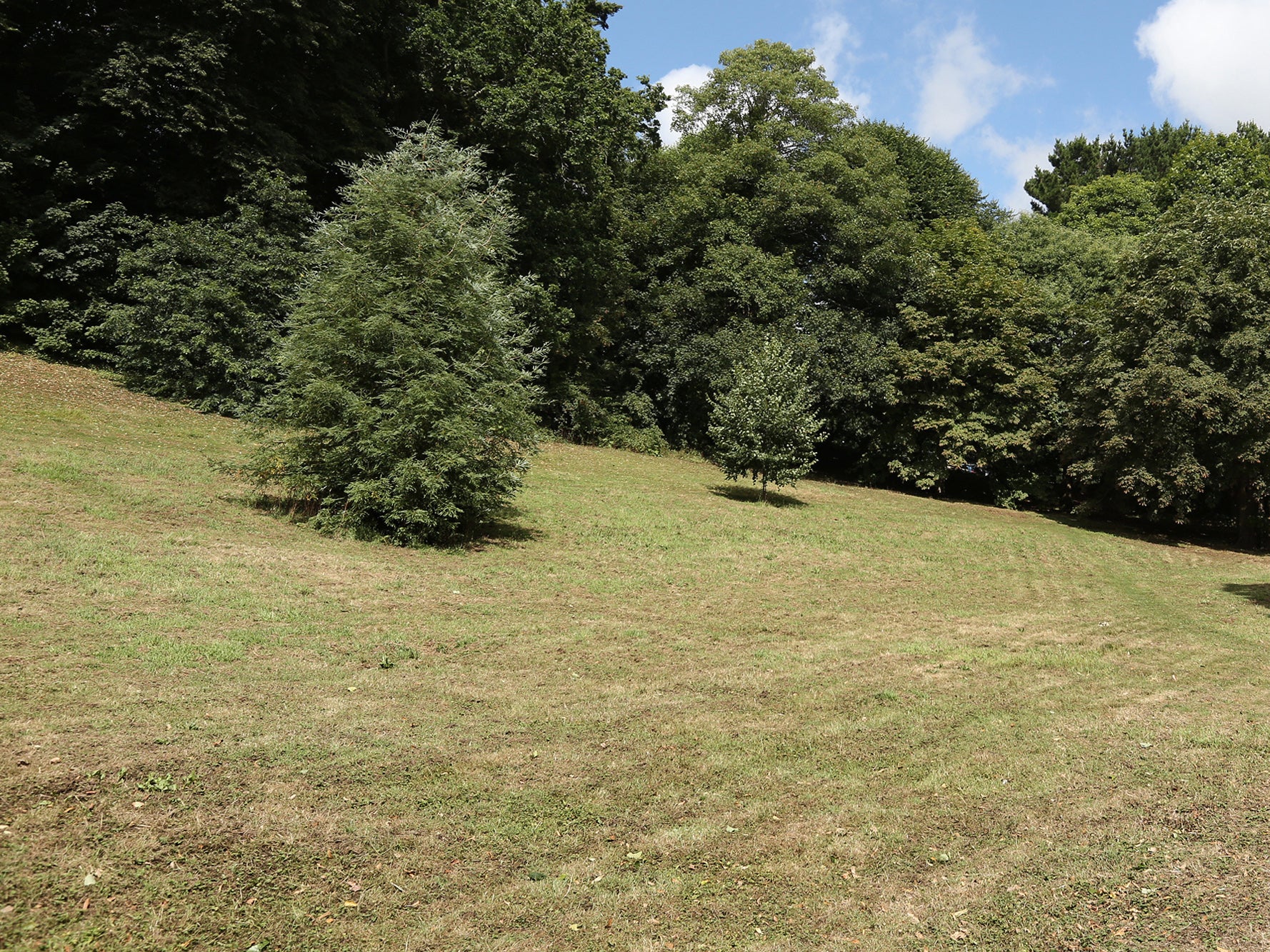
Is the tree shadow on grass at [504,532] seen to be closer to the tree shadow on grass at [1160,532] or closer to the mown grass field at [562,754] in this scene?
the mown grass field at [562,754]

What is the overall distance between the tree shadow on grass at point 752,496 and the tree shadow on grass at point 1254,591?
11.4 m

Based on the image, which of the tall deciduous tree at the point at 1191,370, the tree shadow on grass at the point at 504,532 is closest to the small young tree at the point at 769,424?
the tree shadow on grass at the point at 504,532

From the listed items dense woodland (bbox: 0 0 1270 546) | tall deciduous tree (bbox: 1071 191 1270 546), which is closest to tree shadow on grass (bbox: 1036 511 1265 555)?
dense woodland (bbox: 0 0 1270 546)

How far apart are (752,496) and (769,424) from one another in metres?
3.77

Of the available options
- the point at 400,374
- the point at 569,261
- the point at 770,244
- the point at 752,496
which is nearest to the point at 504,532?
the point at 400,374

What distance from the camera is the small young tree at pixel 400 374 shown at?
A: 14297 millimetres

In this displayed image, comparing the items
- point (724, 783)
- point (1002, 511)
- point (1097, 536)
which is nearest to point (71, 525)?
point (724, 783)

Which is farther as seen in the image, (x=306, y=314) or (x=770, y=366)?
(x=770, y=366)

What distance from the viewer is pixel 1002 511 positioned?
33.6m

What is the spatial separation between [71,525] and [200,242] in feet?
49.8

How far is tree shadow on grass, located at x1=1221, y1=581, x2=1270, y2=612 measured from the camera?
17.5 m

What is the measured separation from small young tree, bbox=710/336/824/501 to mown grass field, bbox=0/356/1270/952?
33.4 ft

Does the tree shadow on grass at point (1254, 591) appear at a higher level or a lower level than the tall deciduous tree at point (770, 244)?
lower

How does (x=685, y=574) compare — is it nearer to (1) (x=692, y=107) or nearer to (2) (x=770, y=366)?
(2) (x=770, y=366)
